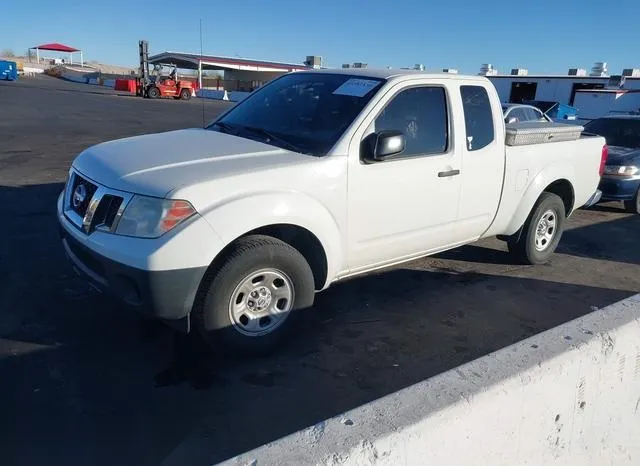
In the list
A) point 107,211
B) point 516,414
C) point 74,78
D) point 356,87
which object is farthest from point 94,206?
point 74,78

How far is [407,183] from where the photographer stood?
4109 millimetres

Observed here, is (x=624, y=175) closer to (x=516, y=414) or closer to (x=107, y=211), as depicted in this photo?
(x=516, y=414)

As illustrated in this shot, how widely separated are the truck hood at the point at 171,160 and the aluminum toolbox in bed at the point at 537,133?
2376 millimetres

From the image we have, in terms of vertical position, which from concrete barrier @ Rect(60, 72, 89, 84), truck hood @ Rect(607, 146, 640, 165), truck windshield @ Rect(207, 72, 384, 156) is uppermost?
concrete barrier @ Rect(60, 72, 89, 84)

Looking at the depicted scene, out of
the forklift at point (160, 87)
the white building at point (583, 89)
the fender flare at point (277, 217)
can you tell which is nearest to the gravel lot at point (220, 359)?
the fender flare at point (277, 217)

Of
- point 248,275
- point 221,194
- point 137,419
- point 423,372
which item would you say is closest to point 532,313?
point 423,372

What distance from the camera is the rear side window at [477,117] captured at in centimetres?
Answer: 465

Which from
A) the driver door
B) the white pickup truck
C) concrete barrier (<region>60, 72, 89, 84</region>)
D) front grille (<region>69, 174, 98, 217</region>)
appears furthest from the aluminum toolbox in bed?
concrete barrier (<region>60, 72, 89, 84</region>)

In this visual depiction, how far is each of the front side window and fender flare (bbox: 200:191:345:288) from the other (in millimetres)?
852

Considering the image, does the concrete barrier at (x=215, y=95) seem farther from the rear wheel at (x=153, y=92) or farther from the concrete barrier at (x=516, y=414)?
the concrete barrier at (x=516, y=414)

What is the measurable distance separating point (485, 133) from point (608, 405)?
2806mm

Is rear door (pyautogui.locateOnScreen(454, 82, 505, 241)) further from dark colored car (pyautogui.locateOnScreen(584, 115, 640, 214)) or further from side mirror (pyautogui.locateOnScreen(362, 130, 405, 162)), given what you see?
dark colored car (pyautogui.locateOnScreen(584, 115, 640, 214))

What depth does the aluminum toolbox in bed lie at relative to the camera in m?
5.04

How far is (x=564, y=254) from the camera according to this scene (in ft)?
21.4
